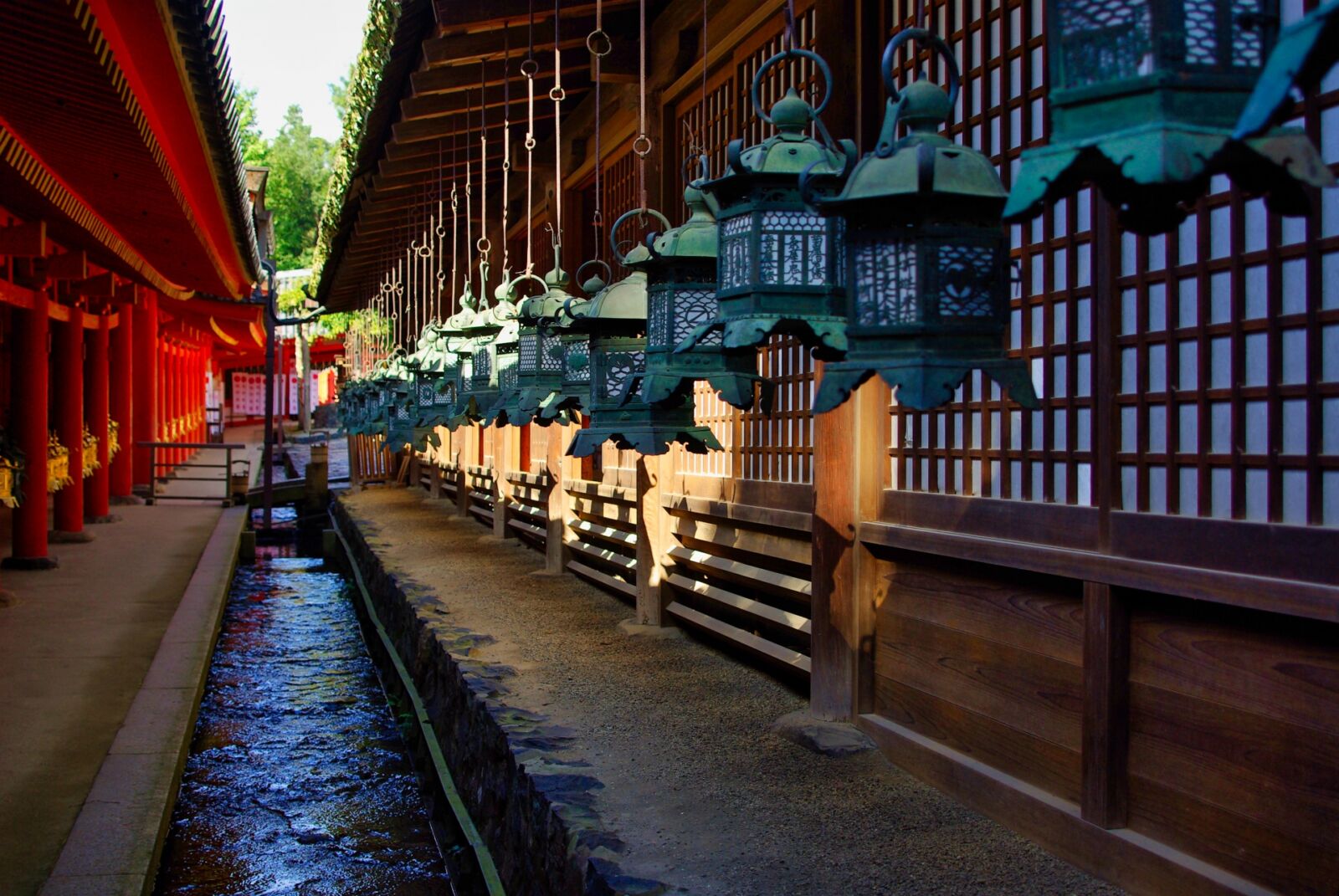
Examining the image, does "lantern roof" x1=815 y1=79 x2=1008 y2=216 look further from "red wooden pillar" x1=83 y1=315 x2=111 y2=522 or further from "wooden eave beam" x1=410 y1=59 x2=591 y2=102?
"red wooden pillar" x1=83 y1=315 x2=111 y2=522

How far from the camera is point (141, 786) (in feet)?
21.4

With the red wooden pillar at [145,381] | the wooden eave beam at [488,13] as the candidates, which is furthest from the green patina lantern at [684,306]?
the red wooden pillar at [145,381]

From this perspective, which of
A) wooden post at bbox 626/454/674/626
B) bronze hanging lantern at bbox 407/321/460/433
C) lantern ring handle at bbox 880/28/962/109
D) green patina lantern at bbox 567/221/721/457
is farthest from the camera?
wooden post at bbox 626/454/674/626

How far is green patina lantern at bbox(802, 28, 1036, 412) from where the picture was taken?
3.07m

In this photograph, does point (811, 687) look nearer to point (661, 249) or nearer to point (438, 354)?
point (661, 249)

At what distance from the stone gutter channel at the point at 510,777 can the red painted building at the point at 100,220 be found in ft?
12.2

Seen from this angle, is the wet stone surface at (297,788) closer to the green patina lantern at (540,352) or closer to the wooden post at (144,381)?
the green patina lantern at (540,352)

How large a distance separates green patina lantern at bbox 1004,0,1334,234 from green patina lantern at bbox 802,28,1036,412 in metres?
0.82

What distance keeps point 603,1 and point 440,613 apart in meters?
4.99

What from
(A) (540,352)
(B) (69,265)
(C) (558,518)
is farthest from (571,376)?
(B) (69,265)

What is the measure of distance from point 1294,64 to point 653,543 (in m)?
8.17

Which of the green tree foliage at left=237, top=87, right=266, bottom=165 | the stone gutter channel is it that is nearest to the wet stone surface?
the stone gutter channel

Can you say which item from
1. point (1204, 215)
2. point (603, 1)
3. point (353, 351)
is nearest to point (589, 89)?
point (603, 1)

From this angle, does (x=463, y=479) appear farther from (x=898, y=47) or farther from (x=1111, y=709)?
(x=898, y=47)
